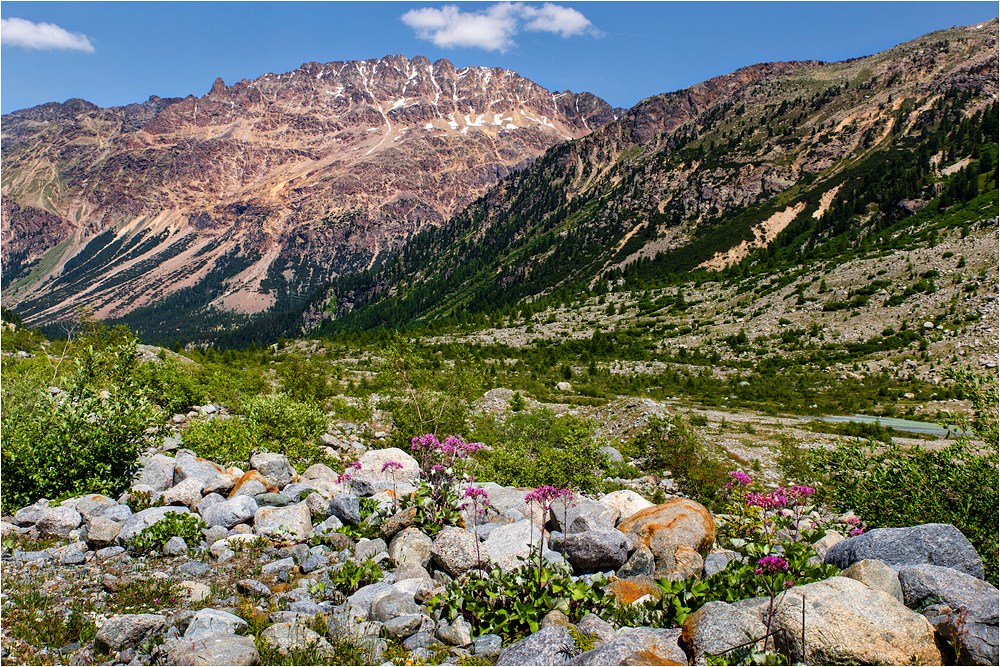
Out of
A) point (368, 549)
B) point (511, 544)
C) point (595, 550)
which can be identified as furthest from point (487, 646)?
point (368, 549)

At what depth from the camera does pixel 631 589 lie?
8.51 metres

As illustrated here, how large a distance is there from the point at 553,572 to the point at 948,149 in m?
148

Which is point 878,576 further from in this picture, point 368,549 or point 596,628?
point 368,549

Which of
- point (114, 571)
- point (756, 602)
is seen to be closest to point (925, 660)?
point (756, 602)

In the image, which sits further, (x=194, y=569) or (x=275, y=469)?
(x=275, y=469)

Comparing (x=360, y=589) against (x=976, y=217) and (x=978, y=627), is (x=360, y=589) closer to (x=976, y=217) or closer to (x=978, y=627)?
(x=978, y=627)

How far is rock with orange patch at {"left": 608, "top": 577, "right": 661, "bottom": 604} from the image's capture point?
8.27 m

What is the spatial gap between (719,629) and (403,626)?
411cm

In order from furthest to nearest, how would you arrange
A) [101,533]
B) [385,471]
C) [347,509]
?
[385,471] < [347,509] < [101,533]

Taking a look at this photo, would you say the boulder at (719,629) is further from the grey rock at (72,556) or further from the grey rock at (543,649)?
the grey rock at (72,556)

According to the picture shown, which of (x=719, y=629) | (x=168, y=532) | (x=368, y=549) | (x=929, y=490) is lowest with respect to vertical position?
(x=368, y=549)

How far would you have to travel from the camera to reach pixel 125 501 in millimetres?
12430

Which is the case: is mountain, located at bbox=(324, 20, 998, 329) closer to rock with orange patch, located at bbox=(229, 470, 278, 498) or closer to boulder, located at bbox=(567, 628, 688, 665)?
rock with orange patch, located at bbox=(229, 470, 278, 498)

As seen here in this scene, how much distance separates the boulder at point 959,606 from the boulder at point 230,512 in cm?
1175
